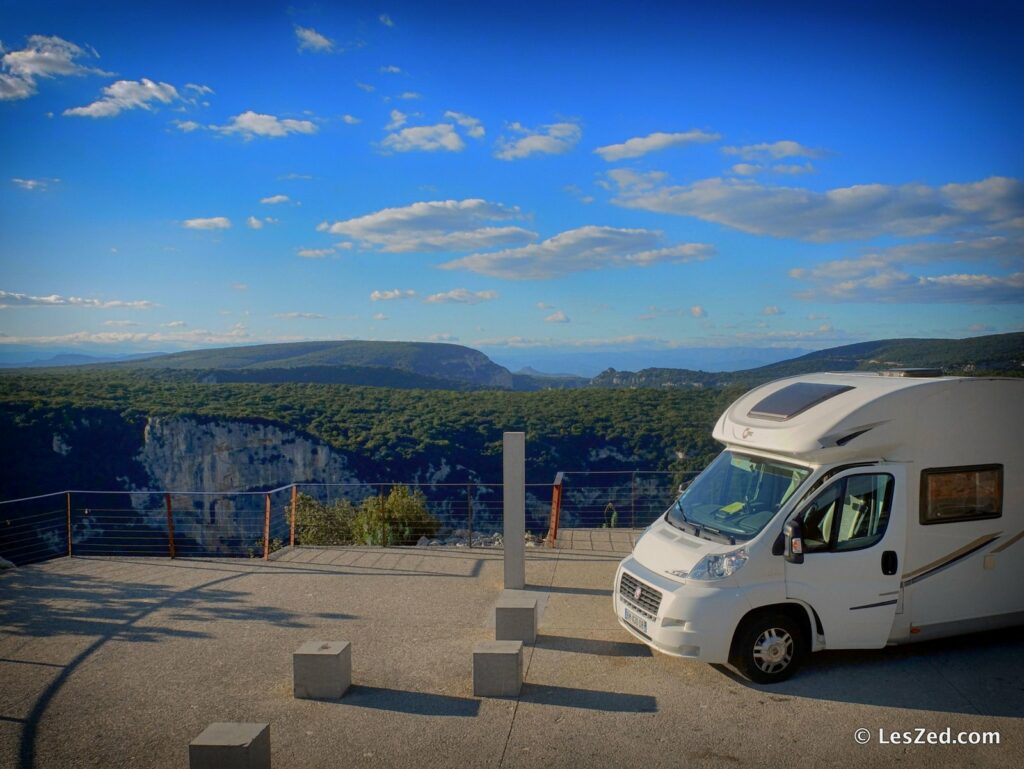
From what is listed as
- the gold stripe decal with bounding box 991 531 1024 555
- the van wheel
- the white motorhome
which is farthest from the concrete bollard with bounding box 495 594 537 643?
the gold stripe decal with bounding box 991 531 1024 555

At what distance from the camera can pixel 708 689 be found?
684cm

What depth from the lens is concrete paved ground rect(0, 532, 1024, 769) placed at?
5766 mm

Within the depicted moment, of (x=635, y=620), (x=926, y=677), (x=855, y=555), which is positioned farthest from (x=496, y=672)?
(x=926, y=677)

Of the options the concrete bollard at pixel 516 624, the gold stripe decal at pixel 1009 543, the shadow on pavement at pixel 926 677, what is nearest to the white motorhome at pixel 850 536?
the gold stripe decal at pixel 1009 543

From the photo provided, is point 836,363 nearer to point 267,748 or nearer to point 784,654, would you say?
point 784,654

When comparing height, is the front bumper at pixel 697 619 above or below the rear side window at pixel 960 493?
below

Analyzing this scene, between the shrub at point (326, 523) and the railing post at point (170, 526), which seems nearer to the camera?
the railing post at point (170, 526)

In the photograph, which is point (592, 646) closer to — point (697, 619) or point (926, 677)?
point (697, 619)

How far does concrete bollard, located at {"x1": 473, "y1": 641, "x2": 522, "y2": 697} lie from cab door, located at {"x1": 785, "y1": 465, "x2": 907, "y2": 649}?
2428 millimetres

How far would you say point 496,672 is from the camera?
6723mm

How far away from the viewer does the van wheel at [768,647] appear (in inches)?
267

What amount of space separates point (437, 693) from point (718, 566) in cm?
261

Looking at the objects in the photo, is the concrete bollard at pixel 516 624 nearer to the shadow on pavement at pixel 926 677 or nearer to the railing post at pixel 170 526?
the shadow on pavement at pixel 926 677

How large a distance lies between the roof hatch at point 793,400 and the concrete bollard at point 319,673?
4409 mm
